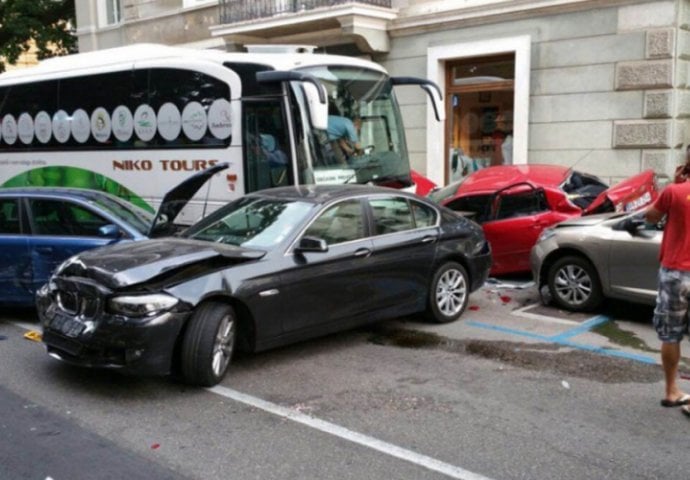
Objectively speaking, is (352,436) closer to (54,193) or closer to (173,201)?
(173,201)

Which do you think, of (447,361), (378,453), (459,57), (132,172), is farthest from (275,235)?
A: (459,57)

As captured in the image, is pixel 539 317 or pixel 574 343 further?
pixel 539 317

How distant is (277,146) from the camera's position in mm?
9703

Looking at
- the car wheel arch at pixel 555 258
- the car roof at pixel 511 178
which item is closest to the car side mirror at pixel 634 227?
the car wheel arch at pixel 555 258

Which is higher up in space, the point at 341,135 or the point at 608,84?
the point at 608,84

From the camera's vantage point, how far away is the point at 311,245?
6254 millimetres

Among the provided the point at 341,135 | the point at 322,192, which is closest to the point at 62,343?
the point at 322,192

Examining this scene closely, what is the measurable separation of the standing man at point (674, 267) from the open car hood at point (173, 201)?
4.81m

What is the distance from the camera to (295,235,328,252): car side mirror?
6.25 metres

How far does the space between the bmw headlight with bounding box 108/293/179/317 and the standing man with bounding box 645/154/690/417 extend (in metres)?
3.48

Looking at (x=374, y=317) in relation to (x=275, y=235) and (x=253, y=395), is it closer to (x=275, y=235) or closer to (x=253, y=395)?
(x=275, y=235)

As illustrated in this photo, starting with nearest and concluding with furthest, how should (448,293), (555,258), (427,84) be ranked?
(448,293) → (555,258) → (427,84)

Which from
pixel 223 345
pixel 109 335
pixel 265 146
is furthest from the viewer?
pixel 265 146

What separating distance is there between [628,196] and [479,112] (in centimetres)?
685
